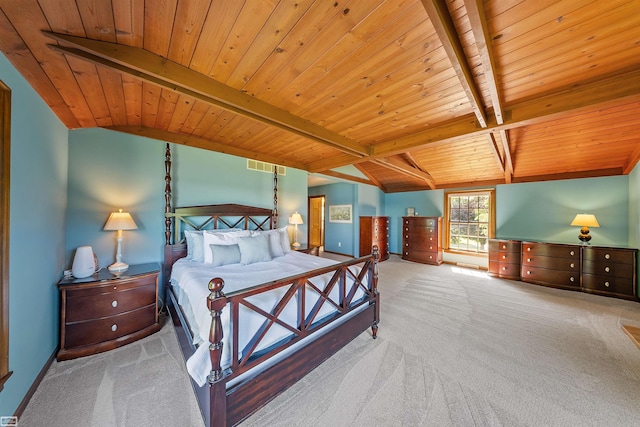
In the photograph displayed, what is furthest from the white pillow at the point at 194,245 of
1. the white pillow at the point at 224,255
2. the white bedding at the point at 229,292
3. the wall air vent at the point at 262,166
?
the wall air vent at the point at 262,166

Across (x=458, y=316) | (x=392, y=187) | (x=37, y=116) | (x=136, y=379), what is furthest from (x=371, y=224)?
(x=37, y=116)

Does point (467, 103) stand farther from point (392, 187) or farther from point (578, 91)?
point (392, 187)

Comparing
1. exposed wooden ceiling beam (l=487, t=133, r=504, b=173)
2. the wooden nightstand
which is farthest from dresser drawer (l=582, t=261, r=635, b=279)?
the wooden nightstand

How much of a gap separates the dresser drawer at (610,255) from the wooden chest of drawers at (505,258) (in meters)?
0.96

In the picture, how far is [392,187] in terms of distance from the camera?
24.6ft

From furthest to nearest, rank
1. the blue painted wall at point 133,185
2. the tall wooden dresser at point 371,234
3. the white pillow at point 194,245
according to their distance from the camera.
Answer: the tall wooden dresser at point 371,234, the white pillow at point 194,245, the blue painted wall at point 133,185

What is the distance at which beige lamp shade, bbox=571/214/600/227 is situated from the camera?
4066 mm

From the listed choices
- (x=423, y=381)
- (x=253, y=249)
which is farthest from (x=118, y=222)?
(x=423, y=381)

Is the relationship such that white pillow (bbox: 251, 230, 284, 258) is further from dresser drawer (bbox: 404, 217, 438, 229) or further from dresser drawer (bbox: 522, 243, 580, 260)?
dresser drawer (bbox: 522, 243, 580, 260)

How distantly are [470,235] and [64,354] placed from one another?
7872mm

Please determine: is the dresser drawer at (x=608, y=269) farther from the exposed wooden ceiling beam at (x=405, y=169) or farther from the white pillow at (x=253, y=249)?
the white pillow at (x=253, y=249)

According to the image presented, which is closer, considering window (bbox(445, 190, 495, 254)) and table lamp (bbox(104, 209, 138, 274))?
table lamp (bbox(104, 209, 138, 274))

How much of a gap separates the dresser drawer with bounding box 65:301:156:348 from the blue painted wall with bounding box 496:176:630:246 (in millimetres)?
7298

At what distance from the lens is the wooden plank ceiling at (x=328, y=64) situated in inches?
52.4
